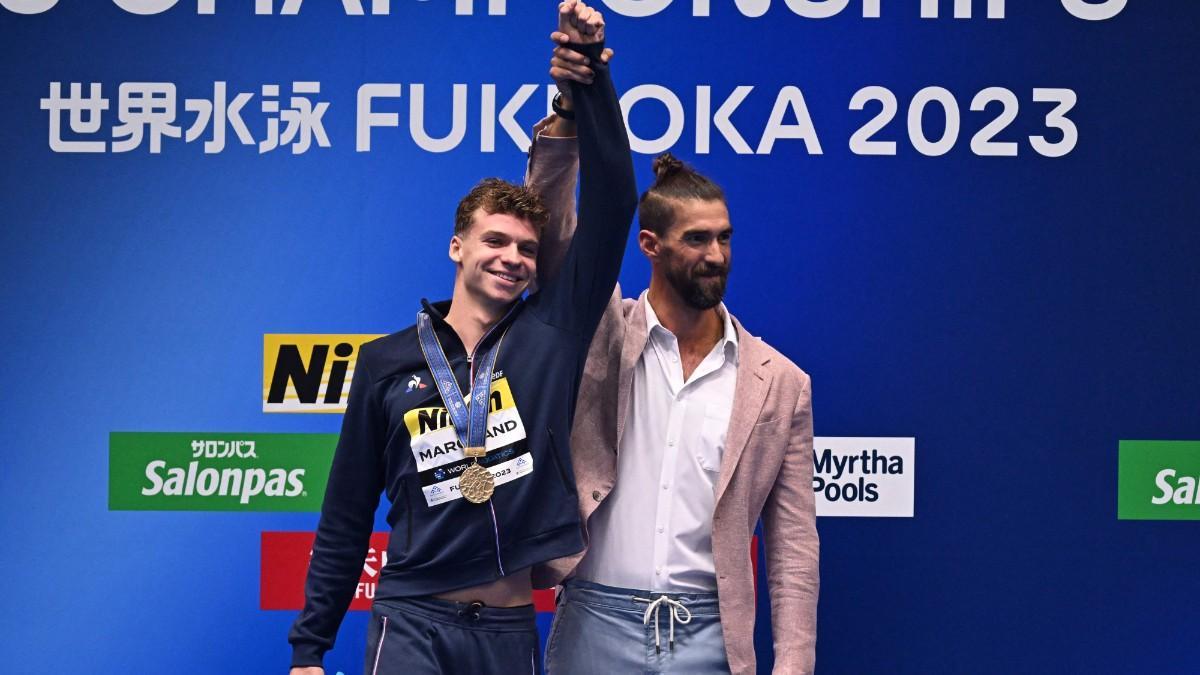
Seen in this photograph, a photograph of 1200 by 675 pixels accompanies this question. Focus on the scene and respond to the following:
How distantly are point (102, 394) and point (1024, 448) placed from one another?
2.43 m

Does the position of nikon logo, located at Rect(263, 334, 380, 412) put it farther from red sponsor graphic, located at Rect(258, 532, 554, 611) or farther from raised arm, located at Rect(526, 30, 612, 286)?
raised arm, located at Rect(526, 30, 612, 286)

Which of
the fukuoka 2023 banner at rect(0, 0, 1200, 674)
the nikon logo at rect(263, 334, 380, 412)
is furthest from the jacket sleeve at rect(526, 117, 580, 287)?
the nikon logo at rect(263, 334, 380, 412)

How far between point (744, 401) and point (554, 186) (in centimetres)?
55

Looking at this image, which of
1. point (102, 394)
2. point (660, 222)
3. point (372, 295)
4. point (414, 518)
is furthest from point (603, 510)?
point (102, 394)

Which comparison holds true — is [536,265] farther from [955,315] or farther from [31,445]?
[31,445]

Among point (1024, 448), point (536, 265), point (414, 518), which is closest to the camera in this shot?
point (414, 518)

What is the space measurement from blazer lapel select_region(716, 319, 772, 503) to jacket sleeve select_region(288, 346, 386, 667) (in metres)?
0.65

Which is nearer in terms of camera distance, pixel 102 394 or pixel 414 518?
pixel 414 518

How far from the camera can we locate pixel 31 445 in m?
3.25

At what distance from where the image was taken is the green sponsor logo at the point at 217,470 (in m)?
3.23

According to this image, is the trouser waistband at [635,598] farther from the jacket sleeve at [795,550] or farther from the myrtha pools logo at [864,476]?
the myrtha pools logo at [864,476]

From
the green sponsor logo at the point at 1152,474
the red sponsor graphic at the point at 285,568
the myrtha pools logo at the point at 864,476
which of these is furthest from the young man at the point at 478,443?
the green sponsor logo at the point at 1152,474

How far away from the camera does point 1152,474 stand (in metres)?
3.23

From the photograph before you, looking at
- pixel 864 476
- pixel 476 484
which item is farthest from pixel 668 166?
pixel 864 476
